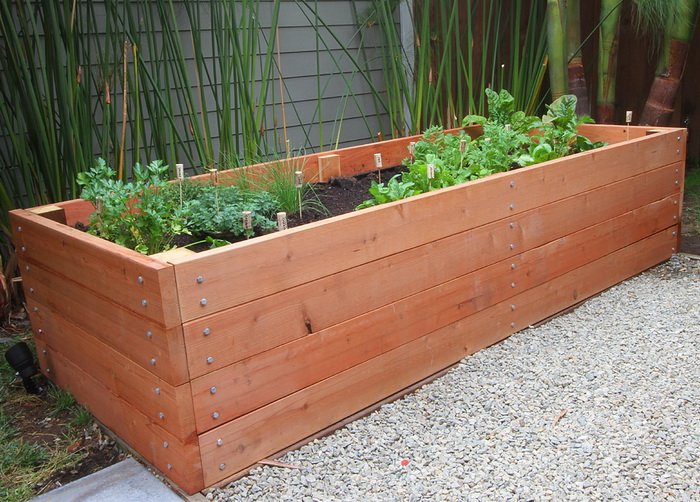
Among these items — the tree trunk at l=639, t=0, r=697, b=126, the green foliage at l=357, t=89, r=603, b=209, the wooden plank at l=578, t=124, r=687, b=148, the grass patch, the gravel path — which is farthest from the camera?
the tree trunk at l=639, t=0, r=697, b=126

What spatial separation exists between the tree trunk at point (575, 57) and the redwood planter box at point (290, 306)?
0.84 metres

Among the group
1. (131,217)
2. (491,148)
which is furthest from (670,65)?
(131,217)

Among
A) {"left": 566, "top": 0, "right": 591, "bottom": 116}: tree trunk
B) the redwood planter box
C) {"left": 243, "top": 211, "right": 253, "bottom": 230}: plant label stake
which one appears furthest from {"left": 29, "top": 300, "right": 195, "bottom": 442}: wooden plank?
{"left": 566, "top": 0, "right": 591, "bottom": 116}: tree trunk

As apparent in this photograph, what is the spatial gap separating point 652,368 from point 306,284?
3.80ft

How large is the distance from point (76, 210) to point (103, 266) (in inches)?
22.1

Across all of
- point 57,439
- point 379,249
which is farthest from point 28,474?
point 379,249

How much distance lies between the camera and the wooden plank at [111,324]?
1.66m

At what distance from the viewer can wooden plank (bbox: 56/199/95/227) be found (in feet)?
7.46

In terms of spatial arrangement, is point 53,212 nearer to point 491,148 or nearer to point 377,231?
point 377,231

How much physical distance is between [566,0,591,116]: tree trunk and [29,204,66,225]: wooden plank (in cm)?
242

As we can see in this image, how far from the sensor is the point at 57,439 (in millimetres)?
2066

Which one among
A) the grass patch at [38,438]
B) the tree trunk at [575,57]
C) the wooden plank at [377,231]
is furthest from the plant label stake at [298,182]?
the tree trunk at [575,57]

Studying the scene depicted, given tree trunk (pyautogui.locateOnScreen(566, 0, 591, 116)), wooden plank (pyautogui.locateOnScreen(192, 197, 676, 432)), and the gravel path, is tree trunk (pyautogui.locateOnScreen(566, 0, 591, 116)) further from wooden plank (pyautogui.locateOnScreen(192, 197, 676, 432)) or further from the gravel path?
the gravel path

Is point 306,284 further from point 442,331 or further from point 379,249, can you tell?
point 442,331
